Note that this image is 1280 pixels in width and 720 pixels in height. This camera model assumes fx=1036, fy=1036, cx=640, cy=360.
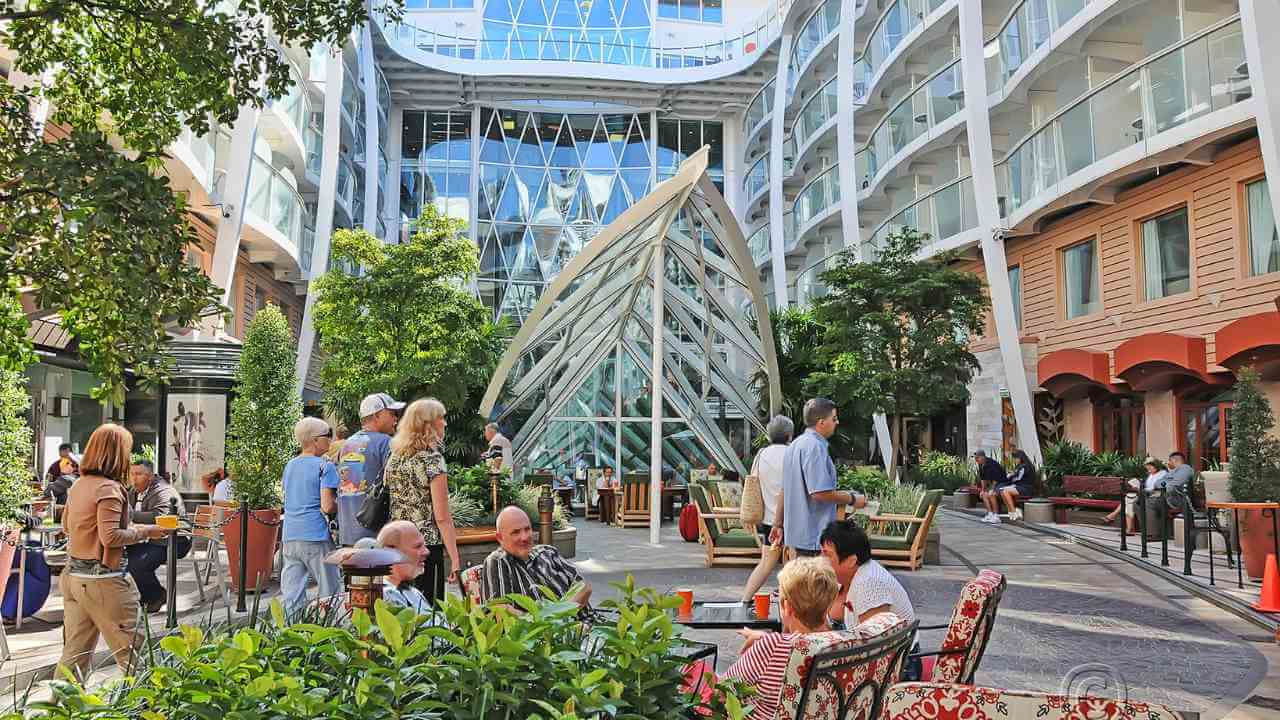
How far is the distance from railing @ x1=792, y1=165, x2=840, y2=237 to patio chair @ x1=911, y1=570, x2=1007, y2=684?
29.4 meters

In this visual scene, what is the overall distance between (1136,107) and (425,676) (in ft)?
63.5

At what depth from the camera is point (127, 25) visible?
5270 mm

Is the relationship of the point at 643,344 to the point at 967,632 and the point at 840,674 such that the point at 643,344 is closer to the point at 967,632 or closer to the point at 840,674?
the point at 967,632

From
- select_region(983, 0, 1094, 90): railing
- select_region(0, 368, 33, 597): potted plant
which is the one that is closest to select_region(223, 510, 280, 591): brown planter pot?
select_region(0, 368, 33, 597): potted plant

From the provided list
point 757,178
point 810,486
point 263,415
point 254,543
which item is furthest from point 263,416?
point 757,178

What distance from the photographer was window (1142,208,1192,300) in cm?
1930

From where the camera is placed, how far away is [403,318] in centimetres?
2194

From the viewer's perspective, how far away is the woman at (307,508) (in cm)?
774

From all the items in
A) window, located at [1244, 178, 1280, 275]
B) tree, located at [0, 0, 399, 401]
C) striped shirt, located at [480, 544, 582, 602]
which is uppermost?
window, located at [1244, 178, 1280, 275]

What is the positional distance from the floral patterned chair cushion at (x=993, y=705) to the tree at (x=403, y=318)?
737 inches

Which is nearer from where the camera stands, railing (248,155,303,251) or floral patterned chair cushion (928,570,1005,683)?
floral patterned chair cushion (928,570,1005,683)

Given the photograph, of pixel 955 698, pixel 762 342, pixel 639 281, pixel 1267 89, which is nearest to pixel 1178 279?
pixel 1267 89

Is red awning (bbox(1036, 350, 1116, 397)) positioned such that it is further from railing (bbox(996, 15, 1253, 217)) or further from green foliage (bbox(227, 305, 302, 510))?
green foliage (bbox(227, 305, 302, 510))

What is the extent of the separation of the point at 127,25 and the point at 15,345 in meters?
1.71
